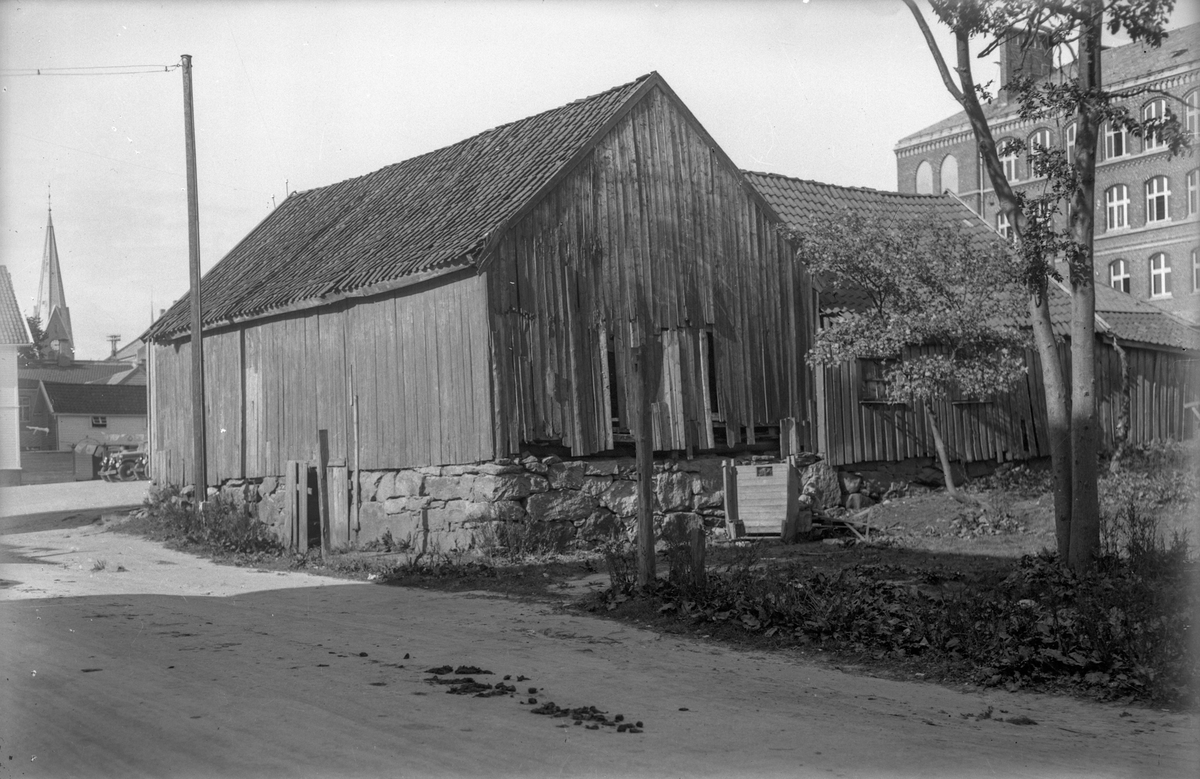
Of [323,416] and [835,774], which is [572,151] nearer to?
[323,416]

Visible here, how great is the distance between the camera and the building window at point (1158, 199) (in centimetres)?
4856

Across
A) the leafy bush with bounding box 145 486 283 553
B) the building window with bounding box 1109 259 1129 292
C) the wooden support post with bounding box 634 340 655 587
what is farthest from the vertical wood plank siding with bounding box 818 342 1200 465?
the building window with bounding box 1109 259 1129 292

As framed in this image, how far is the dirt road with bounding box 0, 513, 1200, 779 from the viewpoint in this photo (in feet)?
18.6

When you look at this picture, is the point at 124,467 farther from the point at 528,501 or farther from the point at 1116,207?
the point at 1116,207

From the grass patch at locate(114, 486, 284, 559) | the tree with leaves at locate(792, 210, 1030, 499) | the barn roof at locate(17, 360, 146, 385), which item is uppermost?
the barn roof at locate(17, 360, 146, 385)

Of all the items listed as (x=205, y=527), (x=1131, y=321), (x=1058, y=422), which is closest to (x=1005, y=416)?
(x=1131, y=321)

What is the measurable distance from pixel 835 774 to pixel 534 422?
1113 centimetres

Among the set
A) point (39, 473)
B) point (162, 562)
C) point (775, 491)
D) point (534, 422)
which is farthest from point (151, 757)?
point (39, 473)

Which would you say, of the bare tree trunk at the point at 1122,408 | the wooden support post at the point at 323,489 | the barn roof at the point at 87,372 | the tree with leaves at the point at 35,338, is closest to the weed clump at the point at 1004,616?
the wooden support post at the point at 323,489

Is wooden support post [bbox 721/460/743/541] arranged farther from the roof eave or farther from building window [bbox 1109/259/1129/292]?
building window [bbox 1109/259/1129/292]

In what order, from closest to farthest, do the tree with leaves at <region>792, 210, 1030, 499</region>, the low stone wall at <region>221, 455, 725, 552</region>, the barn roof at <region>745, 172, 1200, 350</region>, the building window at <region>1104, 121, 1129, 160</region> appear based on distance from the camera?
1. the low stone wall at <region>221, 455, 725, 552</region>
2. the tree with leaves at <region>792, 210, 1030, 499</region>
3. the barn roof at <region>745, 172, 1200, 350</region>
4. the building window at <region>1104, 121, 1129, 160</region>

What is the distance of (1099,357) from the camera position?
81.3 feet

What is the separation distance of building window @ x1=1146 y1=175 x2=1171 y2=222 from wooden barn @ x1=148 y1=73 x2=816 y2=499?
35.3 m

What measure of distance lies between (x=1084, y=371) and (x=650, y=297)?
766 centimetres
